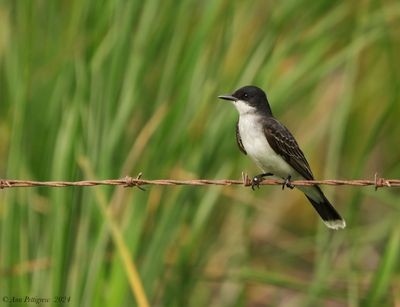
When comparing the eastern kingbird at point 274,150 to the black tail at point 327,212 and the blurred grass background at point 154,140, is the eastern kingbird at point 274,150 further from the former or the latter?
the blurred grass background at point 154,140

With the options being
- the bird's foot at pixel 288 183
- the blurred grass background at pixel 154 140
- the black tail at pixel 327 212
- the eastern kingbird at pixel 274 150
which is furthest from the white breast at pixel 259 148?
the blurred grass background at pixel 154 140

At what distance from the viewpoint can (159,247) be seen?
7043 mm

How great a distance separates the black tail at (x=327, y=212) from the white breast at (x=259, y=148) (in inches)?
9.0

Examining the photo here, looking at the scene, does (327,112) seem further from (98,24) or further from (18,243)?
(18,243)

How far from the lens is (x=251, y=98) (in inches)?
276

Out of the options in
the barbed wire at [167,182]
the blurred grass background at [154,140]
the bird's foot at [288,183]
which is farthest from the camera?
the blurred grass background at [154,140]

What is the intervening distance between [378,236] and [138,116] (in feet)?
6.85

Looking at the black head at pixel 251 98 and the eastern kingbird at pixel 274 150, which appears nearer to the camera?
the eastern kingbird at pixel 274 150

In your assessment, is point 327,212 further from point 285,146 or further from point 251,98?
point 251,98

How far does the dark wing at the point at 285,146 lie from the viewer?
6828 mm

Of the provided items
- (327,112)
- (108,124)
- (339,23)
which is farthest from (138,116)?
(327,112)

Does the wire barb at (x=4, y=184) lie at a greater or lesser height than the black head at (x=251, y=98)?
lesser

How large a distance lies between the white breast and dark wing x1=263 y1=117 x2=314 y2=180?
0.03 m

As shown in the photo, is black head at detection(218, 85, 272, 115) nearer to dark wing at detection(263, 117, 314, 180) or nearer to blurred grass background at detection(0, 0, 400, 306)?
dark wing at detection(263, 117, 314, 180)
